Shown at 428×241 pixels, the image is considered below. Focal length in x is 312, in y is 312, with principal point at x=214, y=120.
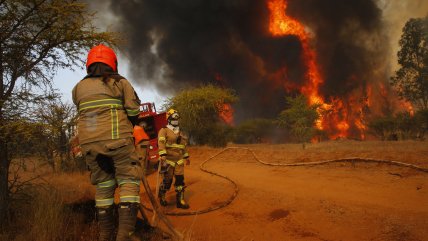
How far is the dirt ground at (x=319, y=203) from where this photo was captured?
5117 millimetres

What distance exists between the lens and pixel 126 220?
3.49m

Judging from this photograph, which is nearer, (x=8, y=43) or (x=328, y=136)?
(x=8, y=43)

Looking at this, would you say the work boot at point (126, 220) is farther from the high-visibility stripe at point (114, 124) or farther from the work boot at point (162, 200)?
the work boot at point (162, 200)

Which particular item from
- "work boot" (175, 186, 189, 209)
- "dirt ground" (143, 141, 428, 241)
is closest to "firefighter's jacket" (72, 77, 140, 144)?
"dirt ground" (143, 141, 428, 241)

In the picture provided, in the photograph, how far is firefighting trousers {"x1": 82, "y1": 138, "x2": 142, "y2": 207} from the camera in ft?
11.7

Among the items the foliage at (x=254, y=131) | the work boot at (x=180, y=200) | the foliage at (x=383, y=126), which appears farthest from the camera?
the foliage at (x=254, y=131)

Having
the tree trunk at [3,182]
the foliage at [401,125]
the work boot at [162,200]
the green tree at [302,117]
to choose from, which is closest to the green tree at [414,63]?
the foliage at [401,125]

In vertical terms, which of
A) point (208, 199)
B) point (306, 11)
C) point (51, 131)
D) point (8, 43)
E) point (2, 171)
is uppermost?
point (306, 11)

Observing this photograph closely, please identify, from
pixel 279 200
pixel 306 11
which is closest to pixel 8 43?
pixel 279 200

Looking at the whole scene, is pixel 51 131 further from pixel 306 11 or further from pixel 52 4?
pixel 306 11

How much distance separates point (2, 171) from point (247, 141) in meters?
31.0

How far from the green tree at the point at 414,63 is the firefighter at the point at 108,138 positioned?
114 ft

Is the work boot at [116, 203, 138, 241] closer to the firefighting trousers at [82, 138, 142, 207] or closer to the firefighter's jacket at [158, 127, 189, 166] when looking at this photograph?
the firefighting trousers at [82, 138, 142, 207]

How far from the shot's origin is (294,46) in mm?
40219
